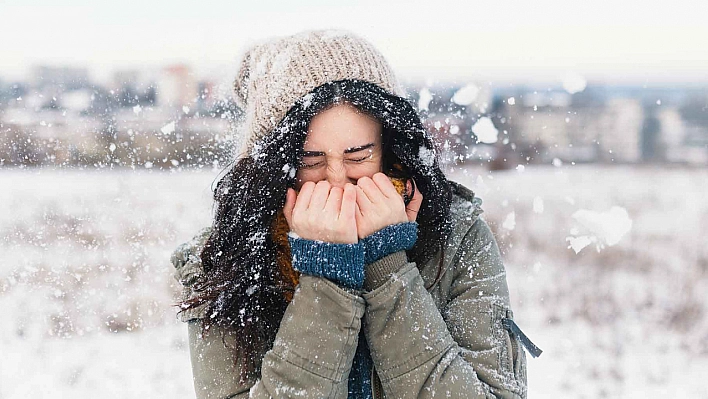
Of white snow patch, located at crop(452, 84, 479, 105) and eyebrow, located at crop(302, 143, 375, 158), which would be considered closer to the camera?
eyebrow, located at crop(302, 143, 375, 158)

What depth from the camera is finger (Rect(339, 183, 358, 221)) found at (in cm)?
144

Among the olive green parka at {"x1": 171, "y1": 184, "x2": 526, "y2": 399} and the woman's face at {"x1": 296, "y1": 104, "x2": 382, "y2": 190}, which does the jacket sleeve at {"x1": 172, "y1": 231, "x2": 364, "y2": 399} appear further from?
the woman's face at {"x1": 296, "y1": 104, "x2": 382, "y2": 190}

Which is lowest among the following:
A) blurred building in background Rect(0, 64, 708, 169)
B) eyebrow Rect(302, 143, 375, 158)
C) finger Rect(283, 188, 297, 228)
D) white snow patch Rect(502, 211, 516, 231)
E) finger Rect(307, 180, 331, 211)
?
white snow patch Rect(502, 211, 516, 231)

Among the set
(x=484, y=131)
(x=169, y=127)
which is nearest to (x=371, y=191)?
(x=484, y=131)

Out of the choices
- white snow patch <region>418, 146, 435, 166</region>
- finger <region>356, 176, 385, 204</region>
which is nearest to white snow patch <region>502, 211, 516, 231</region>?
white snow patch <region>418, 146, 435, 166</region>

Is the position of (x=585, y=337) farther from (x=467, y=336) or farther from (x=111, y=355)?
(x=467, y=336)

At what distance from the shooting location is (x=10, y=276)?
256 inches

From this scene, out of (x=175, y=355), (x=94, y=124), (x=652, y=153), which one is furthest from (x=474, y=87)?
(x=652, y=153)

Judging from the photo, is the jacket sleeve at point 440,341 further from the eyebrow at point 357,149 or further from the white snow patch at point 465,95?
the white snow patch at point 465,95

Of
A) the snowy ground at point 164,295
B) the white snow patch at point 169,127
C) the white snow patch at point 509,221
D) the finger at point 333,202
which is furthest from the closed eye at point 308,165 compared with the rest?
the white snow patch at point 509,221

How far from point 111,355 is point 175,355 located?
0.58 m

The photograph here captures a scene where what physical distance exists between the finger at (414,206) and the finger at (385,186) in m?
0.11

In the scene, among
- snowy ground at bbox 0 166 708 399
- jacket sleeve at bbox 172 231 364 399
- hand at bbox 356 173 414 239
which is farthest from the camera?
snowy ground at bbox 0 166 708 399

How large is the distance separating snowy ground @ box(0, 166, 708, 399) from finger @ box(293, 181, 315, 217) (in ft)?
8.51
